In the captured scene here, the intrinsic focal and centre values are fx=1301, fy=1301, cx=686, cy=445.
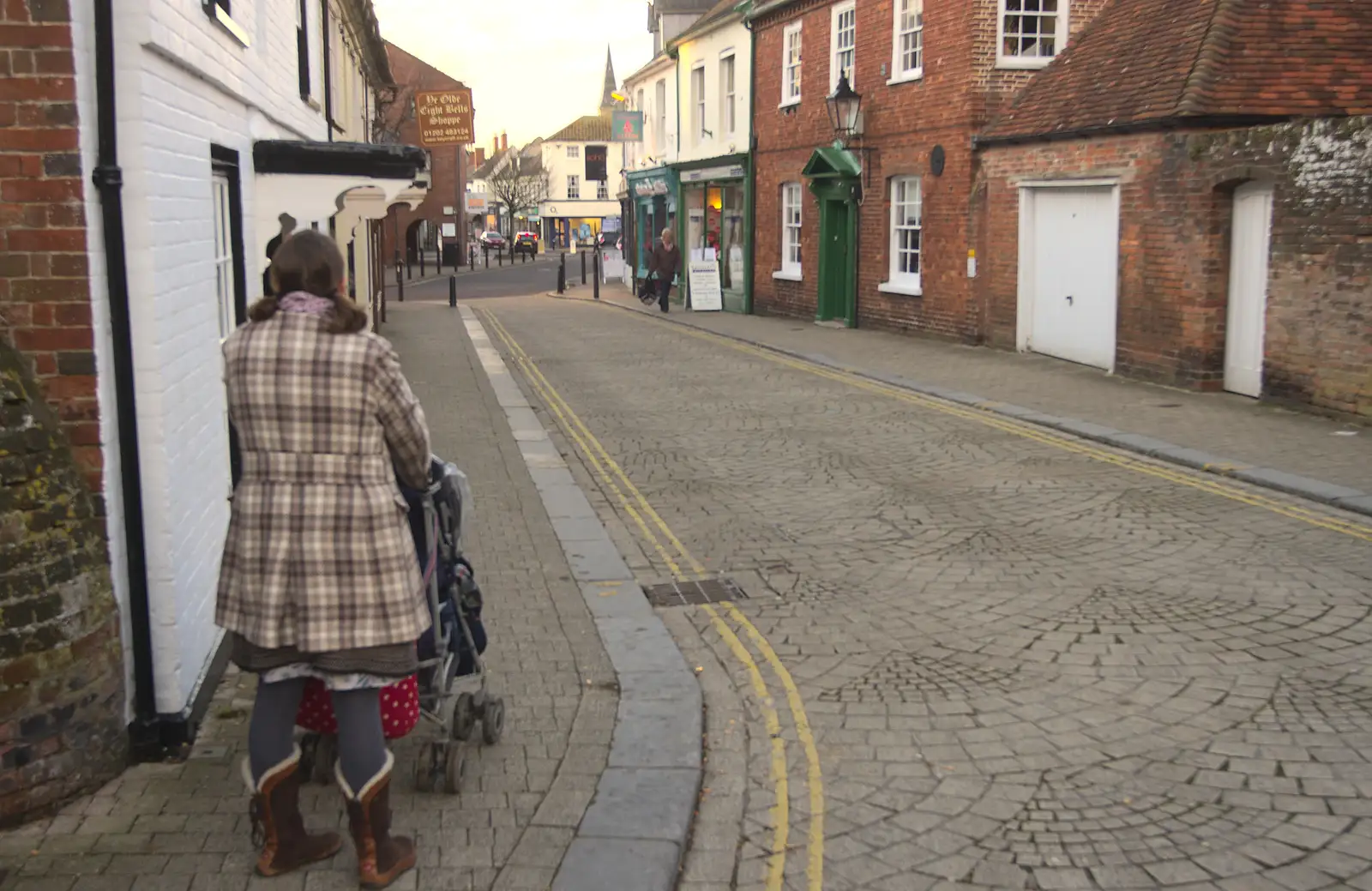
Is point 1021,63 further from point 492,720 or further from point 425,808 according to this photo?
point 425,808

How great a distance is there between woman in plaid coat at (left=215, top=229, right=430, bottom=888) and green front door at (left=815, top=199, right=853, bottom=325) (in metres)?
20.2

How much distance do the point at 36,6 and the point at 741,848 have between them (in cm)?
342

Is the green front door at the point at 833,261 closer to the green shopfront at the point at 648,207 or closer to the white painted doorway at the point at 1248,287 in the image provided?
the green shopfront at the point at 648,207

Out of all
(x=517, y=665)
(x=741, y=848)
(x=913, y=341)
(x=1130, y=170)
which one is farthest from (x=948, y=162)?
(x=741, y=848)

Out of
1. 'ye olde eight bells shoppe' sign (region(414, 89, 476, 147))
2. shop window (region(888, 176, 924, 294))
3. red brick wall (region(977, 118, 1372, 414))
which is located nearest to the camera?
red brick wall (region(977, 118, 1372, 414))

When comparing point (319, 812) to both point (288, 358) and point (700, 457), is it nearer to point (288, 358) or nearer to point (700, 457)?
point (288, 358)

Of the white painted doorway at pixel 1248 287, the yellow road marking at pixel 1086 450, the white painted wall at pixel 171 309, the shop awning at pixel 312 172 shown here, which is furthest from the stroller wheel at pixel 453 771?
the white painted doorway at pixel 1248 287

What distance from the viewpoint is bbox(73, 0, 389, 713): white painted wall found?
4.23 metres

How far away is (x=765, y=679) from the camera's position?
579 cm

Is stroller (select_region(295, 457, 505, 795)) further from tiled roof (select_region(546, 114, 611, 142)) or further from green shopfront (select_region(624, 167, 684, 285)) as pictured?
tiled roof (select_region(546, 114, 611, 142))

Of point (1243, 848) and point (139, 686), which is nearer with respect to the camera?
point (1243, 848)

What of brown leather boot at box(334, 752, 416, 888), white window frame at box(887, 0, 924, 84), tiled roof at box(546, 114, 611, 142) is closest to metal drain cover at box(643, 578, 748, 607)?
brown leather boot at box(334, 752, 416, 888)

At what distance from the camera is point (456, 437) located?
12.2m

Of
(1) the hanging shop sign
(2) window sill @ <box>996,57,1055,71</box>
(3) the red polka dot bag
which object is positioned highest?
(2) window sill @ <box>996,57,1055,71</box>
